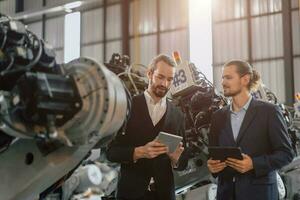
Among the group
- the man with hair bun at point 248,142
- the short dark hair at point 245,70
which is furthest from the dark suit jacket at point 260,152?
the short dark hair at point 245,70

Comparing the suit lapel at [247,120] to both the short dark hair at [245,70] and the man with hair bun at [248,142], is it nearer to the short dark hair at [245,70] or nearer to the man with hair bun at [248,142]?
the man with hair bun at [248,142]

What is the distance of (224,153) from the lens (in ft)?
7.59

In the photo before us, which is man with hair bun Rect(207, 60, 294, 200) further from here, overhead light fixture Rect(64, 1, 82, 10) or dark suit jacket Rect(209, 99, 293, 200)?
overhead light fixture Rect(64, 1, 82, 10)

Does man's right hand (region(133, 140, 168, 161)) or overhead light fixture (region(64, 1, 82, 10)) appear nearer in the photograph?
man's right hand (region(133, 140, 168, 161))

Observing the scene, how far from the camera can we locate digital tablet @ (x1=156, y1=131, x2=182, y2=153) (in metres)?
2.11

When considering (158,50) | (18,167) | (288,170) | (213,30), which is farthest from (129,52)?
(18,167)

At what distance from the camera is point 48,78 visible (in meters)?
1.41

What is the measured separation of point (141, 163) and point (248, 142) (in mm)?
577

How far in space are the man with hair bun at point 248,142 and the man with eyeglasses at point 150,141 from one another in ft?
0.94

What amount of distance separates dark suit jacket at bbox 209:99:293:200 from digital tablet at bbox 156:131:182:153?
40 centimetres

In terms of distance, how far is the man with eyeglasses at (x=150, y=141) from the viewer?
2.32 meters

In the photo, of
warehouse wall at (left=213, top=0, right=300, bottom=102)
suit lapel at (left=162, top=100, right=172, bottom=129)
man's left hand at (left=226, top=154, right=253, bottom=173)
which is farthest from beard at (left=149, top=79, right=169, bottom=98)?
warehouse wall at (left=213, top=0, right=300, bottom=102)

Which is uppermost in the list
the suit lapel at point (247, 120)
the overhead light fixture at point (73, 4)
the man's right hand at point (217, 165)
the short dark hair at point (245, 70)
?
the overhead light fixture at point (73, 4)

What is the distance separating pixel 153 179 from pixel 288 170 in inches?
113
